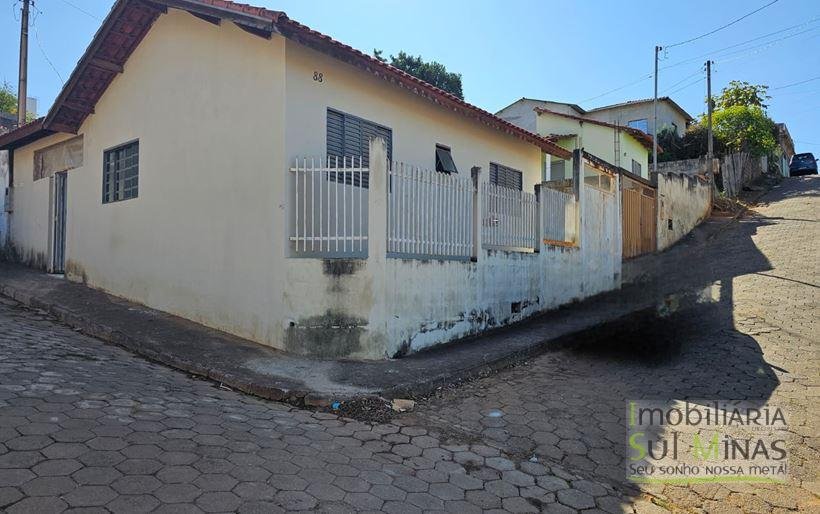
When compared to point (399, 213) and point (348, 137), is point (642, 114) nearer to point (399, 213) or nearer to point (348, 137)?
point (348, 137)

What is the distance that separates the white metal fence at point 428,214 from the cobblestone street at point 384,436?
1.87 meters

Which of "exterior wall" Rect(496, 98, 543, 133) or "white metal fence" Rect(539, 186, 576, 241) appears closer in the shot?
"white metal fence" Rect(539, 186, 576, 241)

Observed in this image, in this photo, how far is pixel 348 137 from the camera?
7.48 metres

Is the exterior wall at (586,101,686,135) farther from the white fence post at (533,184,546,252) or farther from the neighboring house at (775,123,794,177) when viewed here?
the white fence post at (533,184,546,252)

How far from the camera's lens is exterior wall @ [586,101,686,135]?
28.1 m

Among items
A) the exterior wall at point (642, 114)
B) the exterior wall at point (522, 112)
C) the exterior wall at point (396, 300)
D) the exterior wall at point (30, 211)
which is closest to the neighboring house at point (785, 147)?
the exterior wall at point (642, 114)

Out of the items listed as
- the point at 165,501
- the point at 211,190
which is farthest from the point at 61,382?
the point at 211,190

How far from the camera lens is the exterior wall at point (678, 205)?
13.9 meters

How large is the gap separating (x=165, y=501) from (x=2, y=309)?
7.24m

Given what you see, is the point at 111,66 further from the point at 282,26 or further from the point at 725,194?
the point at 725,194

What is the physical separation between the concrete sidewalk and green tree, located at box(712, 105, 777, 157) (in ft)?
57.6

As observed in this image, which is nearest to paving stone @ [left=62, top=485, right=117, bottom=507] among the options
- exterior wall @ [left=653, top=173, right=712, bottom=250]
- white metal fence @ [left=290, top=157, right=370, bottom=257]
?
white metal fence @ [left=290, top=157, right=370, bottom=257]
